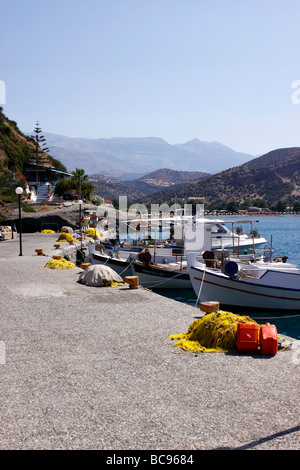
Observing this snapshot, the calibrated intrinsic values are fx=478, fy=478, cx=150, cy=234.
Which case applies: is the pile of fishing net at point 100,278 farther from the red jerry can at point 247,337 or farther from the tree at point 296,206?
the tree at point 296,206

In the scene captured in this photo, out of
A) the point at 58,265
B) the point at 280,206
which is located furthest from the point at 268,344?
the point at 280,206

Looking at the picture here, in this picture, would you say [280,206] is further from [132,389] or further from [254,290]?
[132,389]

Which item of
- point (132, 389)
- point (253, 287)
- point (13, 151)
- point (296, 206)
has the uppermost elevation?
point (13, 151)

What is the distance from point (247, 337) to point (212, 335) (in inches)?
28.7

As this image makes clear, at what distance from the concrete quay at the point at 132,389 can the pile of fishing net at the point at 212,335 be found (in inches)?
12.2

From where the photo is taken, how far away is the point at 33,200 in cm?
7681

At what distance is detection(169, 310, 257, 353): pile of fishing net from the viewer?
A: 8.79 m

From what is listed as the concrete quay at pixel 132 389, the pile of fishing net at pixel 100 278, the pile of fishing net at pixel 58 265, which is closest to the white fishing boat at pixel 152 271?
the pile of fishing net at pixel 58 265

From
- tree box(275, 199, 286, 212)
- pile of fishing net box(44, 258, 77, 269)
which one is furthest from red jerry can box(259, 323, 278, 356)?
tree box(275, 199, 286, 212)

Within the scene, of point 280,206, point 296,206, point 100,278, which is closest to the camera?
point 100,278

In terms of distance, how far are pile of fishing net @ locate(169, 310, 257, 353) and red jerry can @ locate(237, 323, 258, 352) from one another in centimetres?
23

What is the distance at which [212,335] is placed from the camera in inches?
355

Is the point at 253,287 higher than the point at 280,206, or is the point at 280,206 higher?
the point at 280,206
